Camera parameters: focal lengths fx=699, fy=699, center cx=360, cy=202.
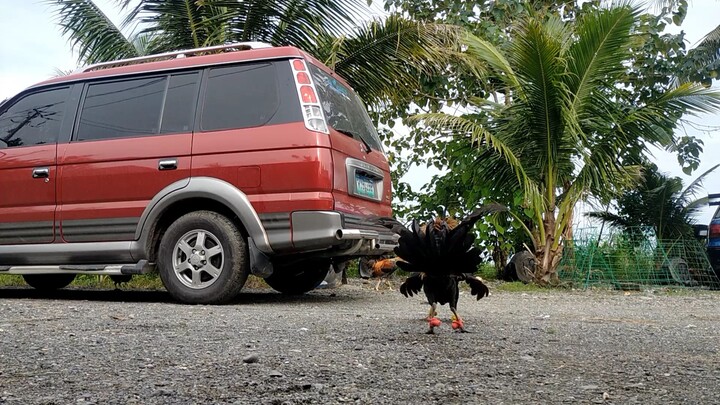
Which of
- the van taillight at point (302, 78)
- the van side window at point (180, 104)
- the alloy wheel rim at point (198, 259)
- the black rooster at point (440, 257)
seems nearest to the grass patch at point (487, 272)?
the alloy wheel rim at point (198, 259)

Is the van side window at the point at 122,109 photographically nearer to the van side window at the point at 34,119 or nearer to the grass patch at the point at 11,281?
the van side window at the point at 34,119

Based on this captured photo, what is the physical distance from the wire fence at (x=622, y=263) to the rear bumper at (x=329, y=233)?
454cm

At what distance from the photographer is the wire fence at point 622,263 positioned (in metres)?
9.38

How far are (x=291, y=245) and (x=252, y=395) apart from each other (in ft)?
10.3

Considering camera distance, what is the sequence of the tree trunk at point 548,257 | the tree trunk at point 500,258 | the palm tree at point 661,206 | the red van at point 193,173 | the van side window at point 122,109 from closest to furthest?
the red van at point 193,173 → the van side window at point 122,109 → the tree trunk at point 548,257 → the tree trunk at point 500,258 → the palm tree at point 661,206

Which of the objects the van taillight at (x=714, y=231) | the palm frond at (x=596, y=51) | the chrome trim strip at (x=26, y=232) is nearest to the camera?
the chrome trim strip at (x=26, y=232)

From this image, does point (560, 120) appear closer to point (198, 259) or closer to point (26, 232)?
point (198, 259)

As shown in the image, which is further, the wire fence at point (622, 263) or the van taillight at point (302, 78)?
the wire fence at point (622, 263)

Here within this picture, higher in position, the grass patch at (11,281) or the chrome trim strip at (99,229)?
the chrome trim strip at (99,229)

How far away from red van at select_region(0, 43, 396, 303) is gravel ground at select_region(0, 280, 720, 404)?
0.52 meters

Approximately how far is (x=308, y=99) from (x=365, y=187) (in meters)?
1.01

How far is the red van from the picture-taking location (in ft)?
18.5

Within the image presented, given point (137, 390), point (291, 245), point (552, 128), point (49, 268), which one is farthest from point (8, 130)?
point (552, 128)

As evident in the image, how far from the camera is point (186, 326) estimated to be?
14.4 feet
